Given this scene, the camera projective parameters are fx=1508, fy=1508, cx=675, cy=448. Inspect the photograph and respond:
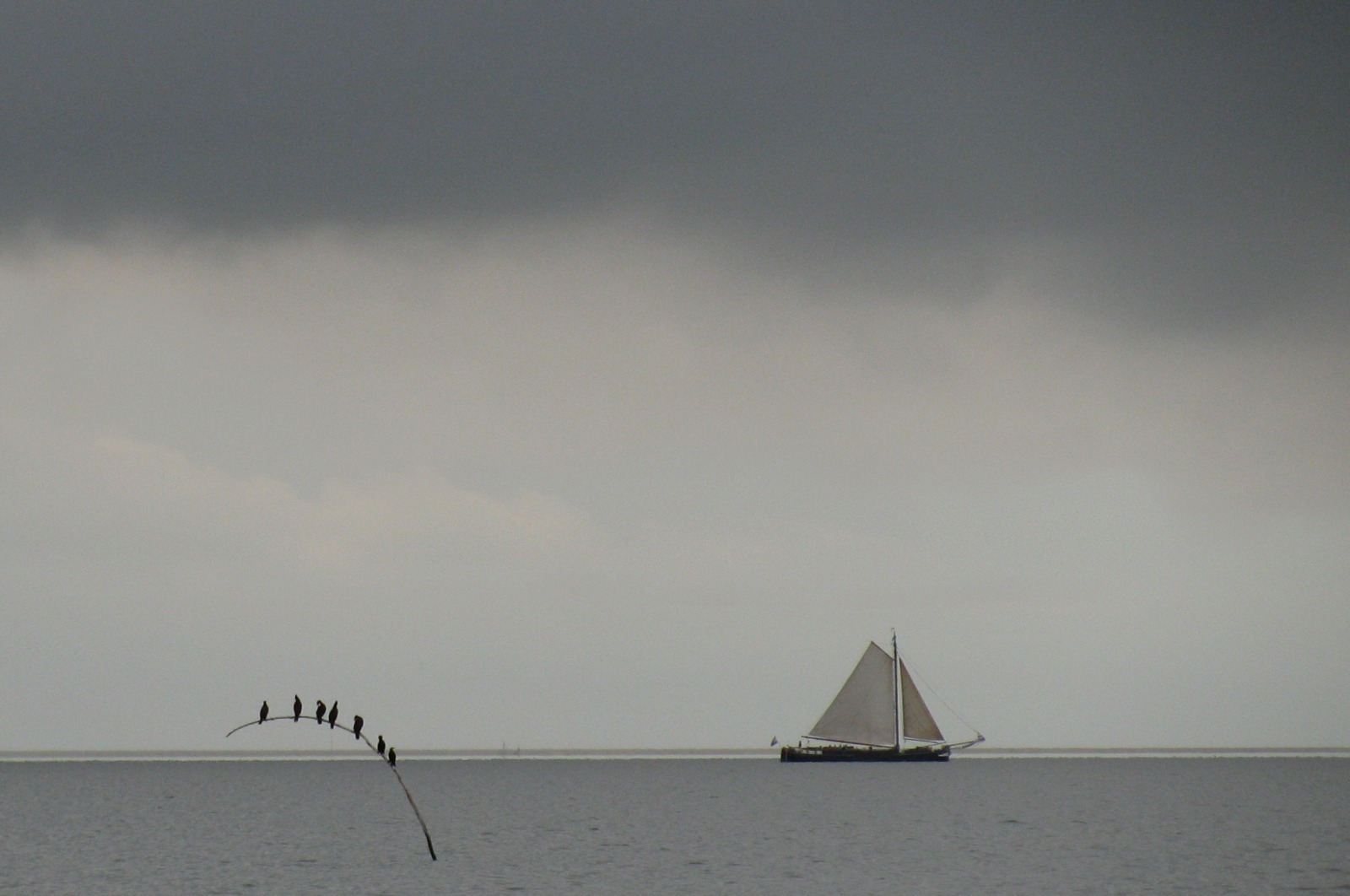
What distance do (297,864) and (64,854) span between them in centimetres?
1544

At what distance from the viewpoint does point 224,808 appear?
139m

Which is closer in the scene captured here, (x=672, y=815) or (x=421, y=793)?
(x=672, y=815)

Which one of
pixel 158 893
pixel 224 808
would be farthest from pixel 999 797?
pixel 158 893

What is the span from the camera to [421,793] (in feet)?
589

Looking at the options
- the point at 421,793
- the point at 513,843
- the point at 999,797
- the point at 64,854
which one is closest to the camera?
the point at 64,854

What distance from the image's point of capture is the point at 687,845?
92.1 metres

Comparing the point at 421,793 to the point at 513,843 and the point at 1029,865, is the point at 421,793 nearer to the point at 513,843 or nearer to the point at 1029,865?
the point at 513,843

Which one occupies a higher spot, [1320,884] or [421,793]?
[421,793]

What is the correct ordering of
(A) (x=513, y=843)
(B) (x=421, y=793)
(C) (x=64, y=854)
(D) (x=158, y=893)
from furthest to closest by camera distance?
1. (B) (x=421, y=793)
2. (A) (x=513, y=843)
3. (C) (x=64, y=854)
4. (D) (x=158, y=893)

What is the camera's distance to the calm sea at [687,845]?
68.4 m

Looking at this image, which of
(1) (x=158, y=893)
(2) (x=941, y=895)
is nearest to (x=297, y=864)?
(1) (x=158, y=893)

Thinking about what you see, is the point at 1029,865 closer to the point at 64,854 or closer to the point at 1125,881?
the point at 1125,881

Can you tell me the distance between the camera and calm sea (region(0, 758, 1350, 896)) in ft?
224

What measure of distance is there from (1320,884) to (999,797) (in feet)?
312
